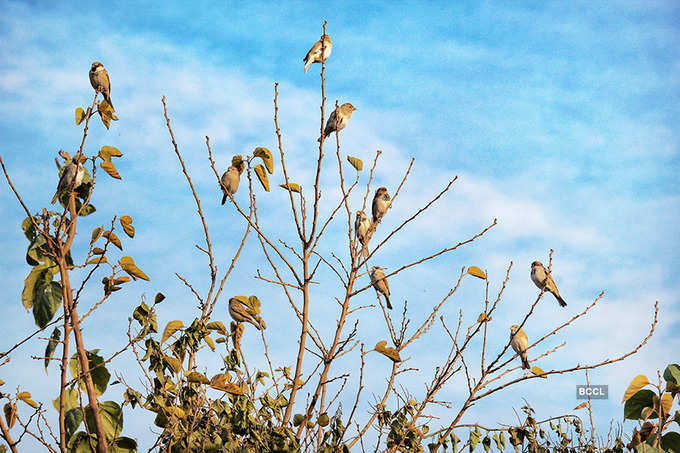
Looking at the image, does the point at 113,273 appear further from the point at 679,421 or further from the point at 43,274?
the point at 679,421

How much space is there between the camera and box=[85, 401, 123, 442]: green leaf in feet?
14.0

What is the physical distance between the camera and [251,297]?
469 centimetres

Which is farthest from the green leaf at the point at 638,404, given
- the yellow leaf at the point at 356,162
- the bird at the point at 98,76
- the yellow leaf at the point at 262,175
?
the bird at the point at 98,76

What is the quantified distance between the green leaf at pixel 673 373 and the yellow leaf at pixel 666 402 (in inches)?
4.3

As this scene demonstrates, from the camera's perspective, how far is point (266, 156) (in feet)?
16.2

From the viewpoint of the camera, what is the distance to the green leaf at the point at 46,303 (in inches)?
172

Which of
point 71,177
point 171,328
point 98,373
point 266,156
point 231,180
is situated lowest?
point 98,373

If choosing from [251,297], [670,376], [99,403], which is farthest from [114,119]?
[670,376]

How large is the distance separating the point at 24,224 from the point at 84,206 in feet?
1.42

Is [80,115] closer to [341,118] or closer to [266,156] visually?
[266,156]

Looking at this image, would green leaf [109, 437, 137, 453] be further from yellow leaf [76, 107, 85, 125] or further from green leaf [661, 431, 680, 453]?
green leaf [661, 431, 680, 453]

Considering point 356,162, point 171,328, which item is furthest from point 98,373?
point 356,162

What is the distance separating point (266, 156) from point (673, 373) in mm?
3339

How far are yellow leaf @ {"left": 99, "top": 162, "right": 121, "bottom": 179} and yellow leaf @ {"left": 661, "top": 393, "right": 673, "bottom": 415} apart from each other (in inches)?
170
